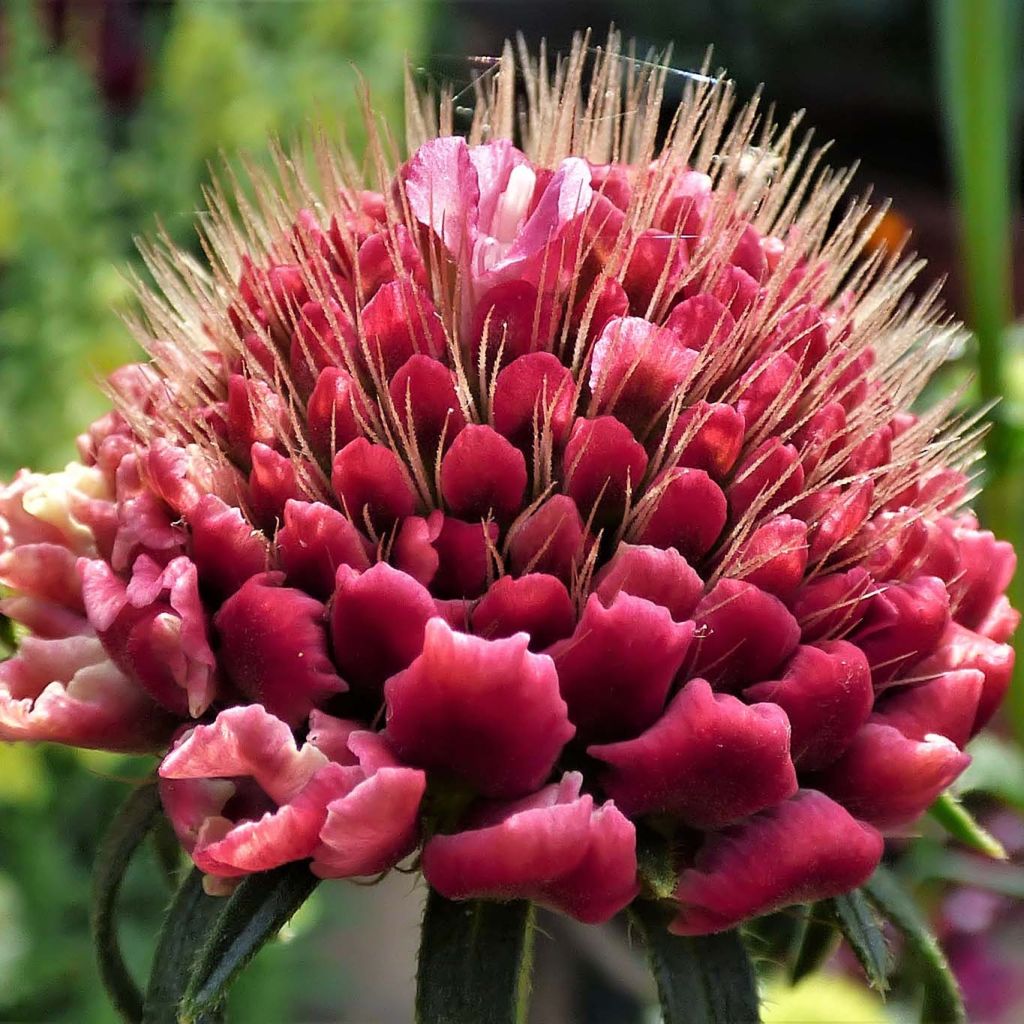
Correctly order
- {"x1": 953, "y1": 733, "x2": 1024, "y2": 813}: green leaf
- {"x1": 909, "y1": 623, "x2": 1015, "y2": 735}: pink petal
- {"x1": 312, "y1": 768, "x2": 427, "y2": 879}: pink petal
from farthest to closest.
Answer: {"x1": 953, "y1": 733, "x2": 1024, "y2": 813}: green leaf
{"x1": 909, "y1": 623, "x2": 1015, "y2": 735}: pink petal
{"x1": 312, "y1": 768, "x2": 427, "y2": 879}: pink petal

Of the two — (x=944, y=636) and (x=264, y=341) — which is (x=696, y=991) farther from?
(x=264, y=341)

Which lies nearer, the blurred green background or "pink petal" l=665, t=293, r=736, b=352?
"pink petal" l=665, t=293, r=736, b=352

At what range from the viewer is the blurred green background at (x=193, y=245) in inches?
37.3

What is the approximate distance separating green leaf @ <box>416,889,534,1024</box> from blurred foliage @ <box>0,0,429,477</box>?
2.29ft

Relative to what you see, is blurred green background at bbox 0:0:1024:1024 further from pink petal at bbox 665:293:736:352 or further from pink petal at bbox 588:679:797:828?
pink petal at bbox 588:679:797:828

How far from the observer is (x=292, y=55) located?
85.0 inches

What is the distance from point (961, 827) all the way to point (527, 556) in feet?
0.80

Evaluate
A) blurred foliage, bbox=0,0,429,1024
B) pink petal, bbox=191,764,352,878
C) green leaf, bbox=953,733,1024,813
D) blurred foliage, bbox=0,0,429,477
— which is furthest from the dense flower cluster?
blurred foliage, bbox=0,0,429,1024

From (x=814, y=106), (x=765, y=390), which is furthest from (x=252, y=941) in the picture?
(x=814, y=106)

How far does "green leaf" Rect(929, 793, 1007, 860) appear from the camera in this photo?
1.75 ft

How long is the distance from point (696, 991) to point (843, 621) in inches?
5.4

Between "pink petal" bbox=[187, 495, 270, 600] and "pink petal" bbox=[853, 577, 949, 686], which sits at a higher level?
"pink petal" bbox=[187, 495, 270, 600]

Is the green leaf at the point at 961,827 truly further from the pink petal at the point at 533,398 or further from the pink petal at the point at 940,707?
the pink petal at the point at 533,398

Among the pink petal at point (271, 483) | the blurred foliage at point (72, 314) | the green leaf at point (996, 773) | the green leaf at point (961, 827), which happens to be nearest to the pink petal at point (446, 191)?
the pink petal at point (271, 483)
